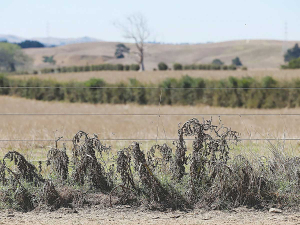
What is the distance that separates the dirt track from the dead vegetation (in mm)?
134

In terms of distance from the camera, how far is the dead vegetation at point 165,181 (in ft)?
14.4

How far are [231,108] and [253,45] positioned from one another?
399 feet

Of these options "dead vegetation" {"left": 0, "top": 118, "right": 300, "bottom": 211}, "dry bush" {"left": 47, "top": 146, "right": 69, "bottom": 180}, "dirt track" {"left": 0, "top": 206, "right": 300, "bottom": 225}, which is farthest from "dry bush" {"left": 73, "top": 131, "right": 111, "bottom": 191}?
"dirt track" {"left": 0, "top": 206, "right": 300, "bottom": 225}

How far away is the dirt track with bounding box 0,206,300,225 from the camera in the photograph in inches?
158

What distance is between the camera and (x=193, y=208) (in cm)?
438

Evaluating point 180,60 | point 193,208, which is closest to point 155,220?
point 193,208

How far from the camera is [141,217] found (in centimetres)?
414

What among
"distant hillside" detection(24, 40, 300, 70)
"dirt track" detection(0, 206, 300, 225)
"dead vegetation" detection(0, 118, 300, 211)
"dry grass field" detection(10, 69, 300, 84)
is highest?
"distant hillside" detection(24, 40, 300, 70)

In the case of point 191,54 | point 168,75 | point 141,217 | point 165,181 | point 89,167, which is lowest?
point 141,217

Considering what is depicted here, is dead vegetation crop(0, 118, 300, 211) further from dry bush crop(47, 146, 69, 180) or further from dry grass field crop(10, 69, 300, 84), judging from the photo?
dry grass field crop(10, 69, 300, 84)

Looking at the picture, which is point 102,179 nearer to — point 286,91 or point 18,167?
point 18,167

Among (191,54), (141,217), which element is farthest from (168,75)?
(191,54)

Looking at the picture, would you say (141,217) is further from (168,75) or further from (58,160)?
(168,75)

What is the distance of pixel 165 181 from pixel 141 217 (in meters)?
0.62
